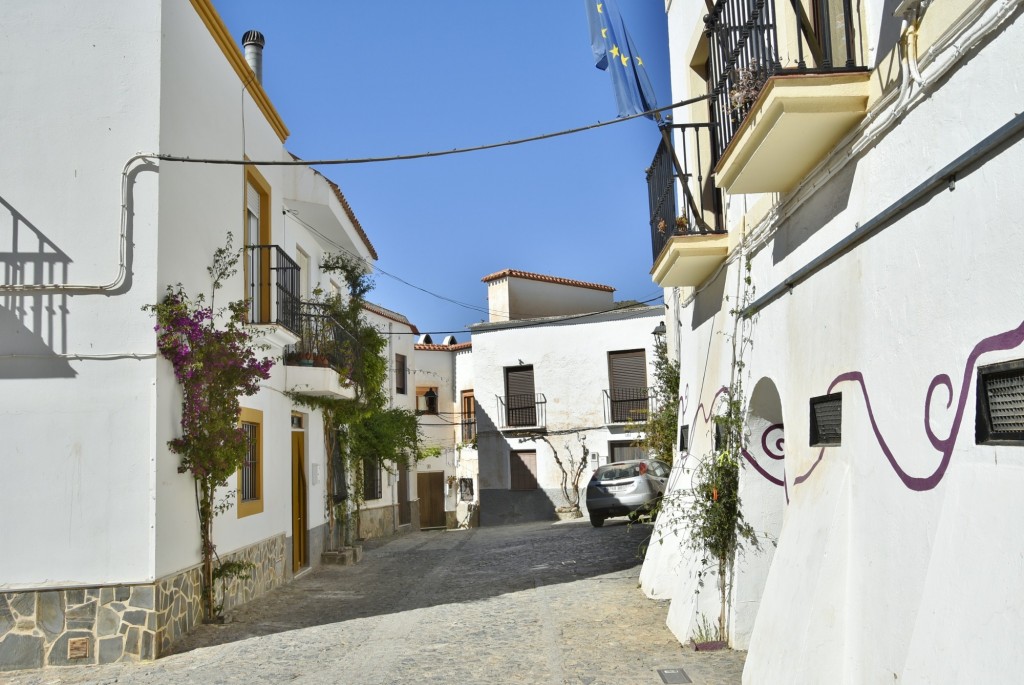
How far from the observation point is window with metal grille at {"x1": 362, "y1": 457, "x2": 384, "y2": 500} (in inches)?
948

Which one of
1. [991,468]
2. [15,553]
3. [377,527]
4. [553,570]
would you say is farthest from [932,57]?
[377,527]

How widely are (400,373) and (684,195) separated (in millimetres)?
23725

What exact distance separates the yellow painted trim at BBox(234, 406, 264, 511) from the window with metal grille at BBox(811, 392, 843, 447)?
24.2ft

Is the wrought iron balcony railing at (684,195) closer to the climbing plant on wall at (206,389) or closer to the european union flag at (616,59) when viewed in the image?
the european union flag at (616,59)

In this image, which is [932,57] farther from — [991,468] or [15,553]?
[15,553]

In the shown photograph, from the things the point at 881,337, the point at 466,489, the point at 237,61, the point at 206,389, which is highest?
the point at 237,61

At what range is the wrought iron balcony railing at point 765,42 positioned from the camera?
5.39 metres

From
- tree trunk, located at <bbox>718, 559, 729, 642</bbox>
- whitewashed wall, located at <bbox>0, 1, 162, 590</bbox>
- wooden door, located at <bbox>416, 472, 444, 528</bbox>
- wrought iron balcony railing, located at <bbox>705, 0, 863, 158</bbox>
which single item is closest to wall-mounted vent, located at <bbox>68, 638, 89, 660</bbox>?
whitewashed wall, located at <bbox>0, 1, 162, 590</bbox>

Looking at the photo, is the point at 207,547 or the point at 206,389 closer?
the point at 206,389

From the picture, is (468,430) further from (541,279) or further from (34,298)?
(34,298)

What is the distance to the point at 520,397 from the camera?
103 feet

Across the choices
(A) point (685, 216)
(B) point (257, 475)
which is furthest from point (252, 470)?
(A) point (685, 216)

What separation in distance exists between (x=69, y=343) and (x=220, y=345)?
1.39 meters

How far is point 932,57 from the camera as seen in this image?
4.13m
